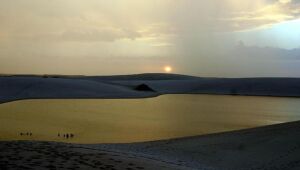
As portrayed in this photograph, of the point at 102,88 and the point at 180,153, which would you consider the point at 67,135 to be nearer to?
the point at 180,153

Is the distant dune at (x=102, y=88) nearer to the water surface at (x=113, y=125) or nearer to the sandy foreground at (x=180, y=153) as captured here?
the water surface at (x=113, y=125)

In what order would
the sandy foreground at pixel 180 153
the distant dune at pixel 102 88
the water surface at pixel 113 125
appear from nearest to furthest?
the sandy foreground at pixel 180 153, the water surface at pixel 113 125, the distant dune at pixel 102 88

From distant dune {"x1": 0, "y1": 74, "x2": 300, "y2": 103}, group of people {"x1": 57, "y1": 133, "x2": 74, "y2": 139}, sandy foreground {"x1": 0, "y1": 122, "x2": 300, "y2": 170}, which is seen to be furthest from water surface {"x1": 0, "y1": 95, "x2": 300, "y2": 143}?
distant dune {"x1": 0, "y1": 74, "x2": 300, "y2": 103}

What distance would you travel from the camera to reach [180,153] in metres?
11.3


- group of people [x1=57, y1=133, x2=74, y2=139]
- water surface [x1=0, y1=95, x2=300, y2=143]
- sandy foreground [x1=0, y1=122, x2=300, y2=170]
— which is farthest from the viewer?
water surface [x1=0, y1=95, x2=300, y2=143]

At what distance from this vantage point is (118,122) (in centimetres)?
1750

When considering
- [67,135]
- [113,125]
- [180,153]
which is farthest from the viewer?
[113,125]

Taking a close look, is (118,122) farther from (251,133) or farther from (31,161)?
(31,161)

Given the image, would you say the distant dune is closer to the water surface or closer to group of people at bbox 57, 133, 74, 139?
the water surface

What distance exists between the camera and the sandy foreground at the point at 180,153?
7.30 metres

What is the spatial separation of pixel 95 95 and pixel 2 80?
26.8ft

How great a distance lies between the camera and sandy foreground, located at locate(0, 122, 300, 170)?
7300mm

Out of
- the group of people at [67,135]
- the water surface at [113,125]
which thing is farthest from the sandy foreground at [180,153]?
the group of people at [67,135]

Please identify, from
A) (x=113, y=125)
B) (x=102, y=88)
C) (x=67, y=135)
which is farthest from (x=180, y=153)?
(x=102, y=88)
